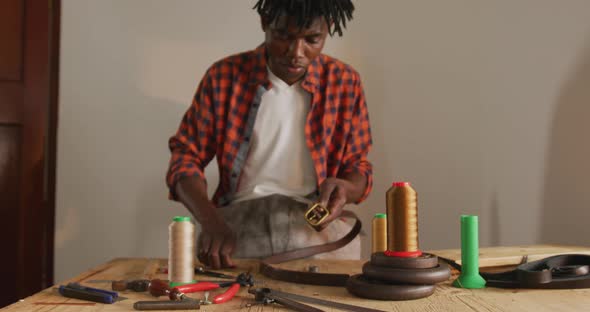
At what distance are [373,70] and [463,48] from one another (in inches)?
16.3

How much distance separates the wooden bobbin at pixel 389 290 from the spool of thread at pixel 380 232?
1.44 ft

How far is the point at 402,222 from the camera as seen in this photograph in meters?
0.88

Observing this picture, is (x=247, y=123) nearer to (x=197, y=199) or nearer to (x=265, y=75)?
(x=265, y=75)

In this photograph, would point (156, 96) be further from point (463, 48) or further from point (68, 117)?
point (463, 48)

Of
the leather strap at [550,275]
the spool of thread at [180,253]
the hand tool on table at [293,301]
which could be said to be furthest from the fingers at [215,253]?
the leather strap at [550,275]

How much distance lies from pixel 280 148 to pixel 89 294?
3.39 ft

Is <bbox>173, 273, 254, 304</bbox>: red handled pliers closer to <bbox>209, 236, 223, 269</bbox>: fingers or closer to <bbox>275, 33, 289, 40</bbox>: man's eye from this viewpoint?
<bbox>209, 236, 223, 269</bbox>: fingers

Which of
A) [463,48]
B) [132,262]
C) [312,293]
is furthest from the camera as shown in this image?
[463,48]

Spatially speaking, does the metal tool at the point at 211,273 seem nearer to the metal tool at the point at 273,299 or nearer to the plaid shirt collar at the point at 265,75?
the metal tool at the point at 273,299

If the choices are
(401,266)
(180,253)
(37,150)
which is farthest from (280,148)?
(37,150)

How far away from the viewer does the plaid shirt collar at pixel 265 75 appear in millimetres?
1826

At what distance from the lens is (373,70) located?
250 cm

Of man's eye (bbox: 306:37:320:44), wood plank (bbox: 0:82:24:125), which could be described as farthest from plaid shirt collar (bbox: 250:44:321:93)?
wood plank (bbox: 0:82:24:125)

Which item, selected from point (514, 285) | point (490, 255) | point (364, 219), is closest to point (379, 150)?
point (364, 219)
